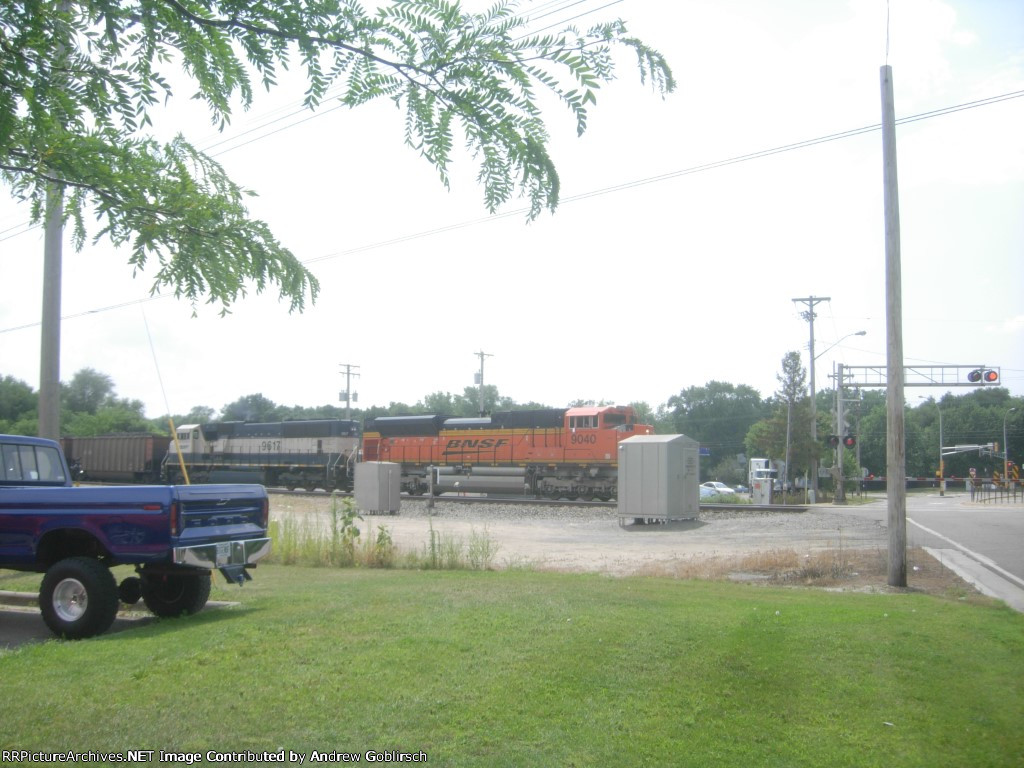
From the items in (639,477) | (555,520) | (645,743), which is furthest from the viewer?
(555,520)

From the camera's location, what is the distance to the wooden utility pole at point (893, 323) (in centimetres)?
1205

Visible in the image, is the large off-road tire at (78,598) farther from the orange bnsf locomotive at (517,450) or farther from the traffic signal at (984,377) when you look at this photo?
the traffic signal at (984,377)

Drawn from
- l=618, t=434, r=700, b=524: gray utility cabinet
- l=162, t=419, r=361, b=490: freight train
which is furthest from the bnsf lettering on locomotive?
l=618, t=434, r=700, b=524: gray utility cabinet

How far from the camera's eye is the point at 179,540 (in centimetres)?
748

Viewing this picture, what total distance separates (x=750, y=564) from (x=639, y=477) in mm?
9988

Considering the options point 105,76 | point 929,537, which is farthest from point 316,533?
point 929,537

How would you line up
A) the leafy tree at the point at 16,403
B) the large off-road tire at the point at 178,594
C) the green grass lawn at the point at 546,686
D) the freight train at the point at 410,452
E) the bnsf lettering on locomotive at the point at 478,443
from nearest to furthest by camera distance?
the green grass lawn at the point at 546,686 → the large off-road tire at the point at 178,594 → the leafy tree at the point at 16,403 → the freight train at the point at 410,452 → the bnsf lettering on locomotive at the point at 478,443

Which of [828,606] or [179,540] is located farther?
[828,606]

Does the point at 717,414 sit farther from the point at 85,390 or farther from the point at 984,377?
the point at 85,390

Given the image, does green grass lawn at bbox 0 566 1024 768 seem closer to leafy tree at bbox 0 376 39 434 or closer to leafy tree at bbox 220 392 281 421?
leafy tree at bbox 0 376 39 434

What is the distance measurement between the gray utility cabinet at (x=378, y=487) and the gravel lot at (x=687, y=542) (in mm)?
650

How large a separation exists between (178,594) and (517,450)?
26.6 m

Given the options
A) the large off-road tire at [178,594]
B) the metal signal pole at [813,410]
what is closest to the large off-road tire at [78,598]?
the large off-road tire at [178,594]

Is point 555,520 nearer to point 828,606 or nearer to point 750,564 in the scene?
point 750,564
